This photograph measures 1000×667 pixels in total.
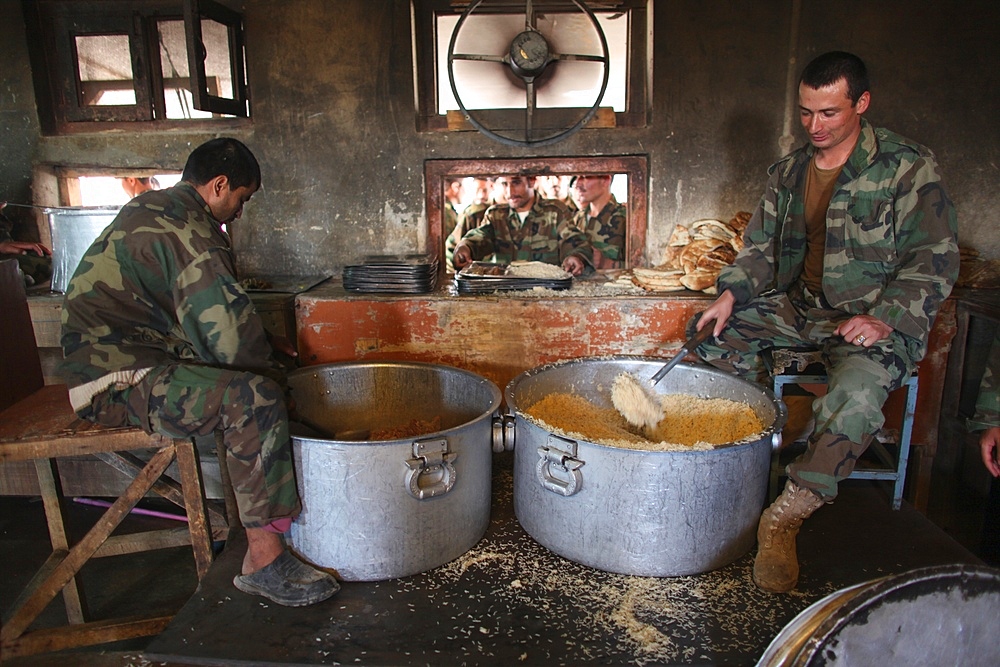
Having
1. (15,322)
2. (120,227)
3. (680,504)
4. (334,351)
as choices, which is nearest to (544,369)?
(680,504)

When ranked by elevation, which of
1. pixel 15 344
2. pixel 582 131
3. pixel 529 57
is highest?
pixel 529 57

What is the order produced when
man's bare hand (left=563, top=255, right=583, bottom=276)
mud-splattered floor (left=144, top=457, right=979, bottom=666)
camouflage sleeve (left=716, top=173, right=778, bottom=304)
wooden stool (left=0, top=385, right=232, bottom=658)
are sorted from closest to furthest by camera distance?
mud-splattered floor (left=144, top=457, right=979, bottom=666)
wooden stool (left=0, top=385, right=232, bottom=658)
camouflage sleeve (left=716, top=173, right=778, bottom=304)
man's bare hand (left=563, top=255, right=583, bottom=276)

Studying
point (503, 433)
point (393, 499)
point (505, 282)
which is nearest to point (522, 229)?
point (505, 282)

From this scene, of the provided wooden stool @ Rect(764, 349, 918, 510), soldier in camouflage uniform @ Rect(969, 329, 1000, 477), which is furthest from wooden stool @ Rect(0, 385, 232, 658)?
soldier in camouflage uniform @ Rect(969, 329, 1000, 477)

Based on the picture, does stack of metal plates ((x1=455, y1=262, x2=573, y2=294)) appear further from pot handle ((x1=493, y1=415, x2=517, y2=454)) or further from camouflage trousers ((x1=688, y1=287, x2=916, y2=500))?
pot handle ((x1=493, y1=415, x2=517, y2=454))

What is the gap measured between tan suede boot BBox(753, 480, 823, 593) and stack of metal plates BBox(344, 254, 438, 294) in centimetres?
207

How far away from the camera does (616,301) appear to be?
3391 millimetres

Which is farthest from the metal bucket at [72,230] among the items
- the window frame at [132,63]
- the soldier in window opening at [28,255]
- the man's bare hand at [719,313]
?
the man's bare hand at [719,313]

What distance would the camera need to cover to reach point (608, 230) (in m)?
5.51

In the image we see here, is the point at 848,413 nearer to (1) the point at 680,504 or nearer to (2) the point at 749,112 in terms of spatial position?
(1) the point at 680,504

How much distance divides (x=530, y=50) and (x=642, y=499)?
7.91 ft

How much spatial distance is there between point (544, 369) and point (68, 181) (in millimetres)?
3511

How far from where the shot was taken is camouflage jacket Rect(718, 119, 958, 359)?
7.88 feet

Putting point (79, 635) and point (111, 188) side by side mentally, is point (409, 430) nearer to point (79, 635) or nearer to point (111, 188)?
point (79, 635)
